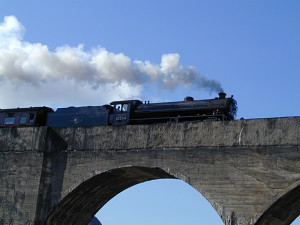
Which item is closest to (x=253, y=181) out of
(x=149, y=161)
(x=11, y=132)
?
(x=149, y=161)

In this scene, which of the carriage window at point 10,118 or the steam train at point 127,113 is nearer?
the steam train at point 127,113

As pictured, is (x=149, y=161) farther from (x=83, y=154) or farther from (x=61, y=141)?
(x=61, y=141)

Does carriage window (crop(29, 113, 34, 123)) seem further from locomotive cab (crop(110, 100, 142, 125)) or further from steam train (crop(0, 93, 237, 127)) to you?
locomotive cab (crop(110, 100, 142, 125))

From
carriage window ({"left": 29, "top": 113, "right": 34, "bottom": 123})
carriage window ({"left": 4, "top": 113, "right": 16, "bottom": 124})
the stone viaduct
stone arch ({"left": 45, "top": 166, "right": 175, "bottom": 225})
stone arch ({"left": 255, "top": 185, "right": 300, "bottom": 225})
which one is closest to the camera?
stone arch ({"left": 255, "top": 185, "right": 300, "bottom": 225})

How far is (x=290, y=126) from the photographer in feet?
51.2

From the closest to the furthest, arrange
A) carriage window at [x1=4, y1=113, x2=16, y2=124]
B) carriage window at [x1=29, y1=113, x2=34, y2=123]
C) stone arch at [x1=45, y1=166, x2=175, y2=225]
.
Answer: stone arch at [x1=45, y1=166, x2=175, y2=225] < carriage window at [x1=29, y1=113, x2=34, y2=123] < carriage window at [x1=4, y1=113, x2=16, y2=124]

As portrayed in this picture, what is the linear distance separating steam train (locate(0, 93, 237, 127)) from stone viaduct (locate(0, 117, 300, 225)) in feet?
8.63

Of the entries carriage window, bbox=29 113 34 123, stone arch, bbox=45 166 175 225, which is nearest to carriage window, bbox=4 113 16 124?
carriage window, bbox=29 113 34 123

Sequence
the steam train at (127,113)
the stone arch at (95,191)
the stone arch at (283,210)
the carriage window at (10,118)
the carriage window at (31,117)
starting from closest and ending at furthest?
the stone arch at (283,210), the stone arch at (95,191), the steam train at (127,113), the carriage window at (31,117), the carriage window at (10,118)

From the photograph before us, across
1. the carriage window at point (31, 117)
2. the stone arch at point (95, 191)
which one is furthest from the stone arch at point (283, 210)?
the carriage window at point (31, 117)

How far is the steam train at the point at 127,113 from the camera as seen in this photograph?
20453 millimetres

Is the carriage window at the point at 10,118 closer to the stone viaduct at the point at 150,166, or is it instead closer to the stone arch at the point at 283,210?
the stone viaduct at the point at 150,166

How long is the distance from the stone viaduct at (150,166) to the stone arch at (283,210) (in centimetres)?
5

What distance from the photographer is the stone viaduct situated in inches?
609
